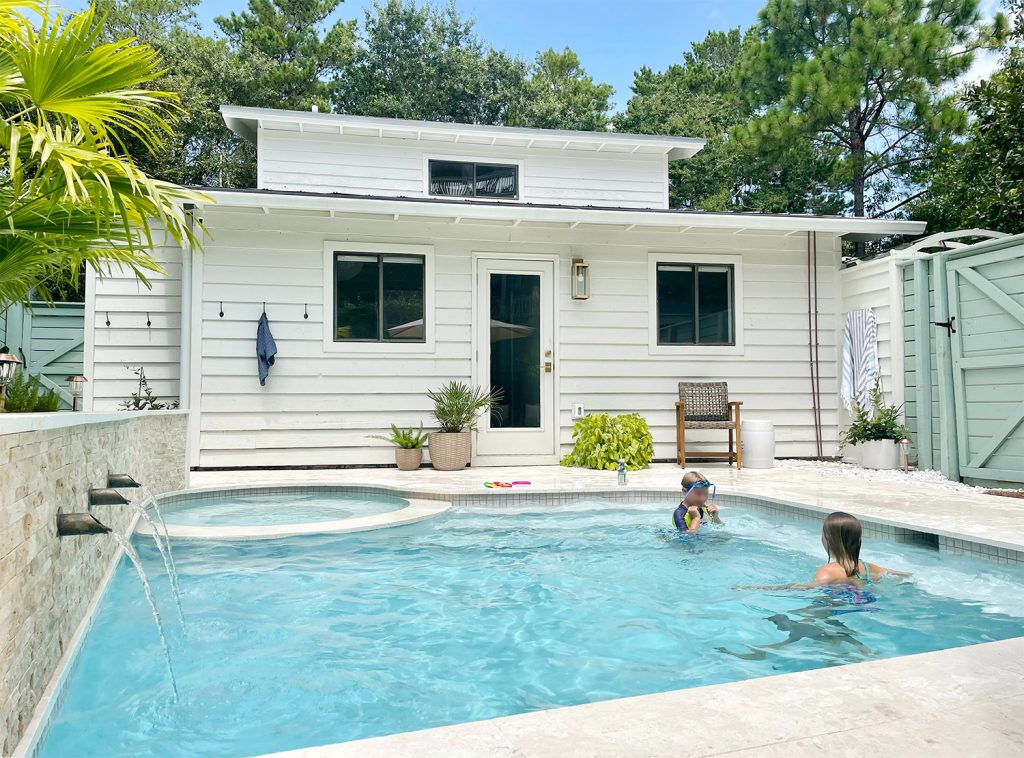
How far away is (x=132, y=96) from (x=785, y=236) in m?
7.51

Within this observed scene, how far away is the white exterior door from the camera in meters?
8.19

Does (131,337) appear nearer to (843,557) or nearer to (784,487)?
(784,487)

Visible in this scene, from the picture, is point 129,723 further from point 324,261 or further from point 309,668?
point 324,261

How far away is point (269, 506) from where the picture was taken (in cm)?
597

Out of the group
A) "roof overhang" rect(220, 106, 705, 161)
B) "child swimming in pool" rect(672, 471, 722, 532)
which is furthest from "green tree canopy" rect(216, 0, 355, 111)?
"child swimming in pool" rect(672, 471, 722, 532)

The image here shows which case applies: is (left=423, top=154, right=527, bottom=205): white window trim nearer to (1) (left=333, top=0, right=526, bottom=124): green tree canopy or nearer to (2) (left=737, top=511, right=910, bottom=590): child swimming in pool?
(2) (left=737, top=511, right=910, bottom=590): child swimming in pool

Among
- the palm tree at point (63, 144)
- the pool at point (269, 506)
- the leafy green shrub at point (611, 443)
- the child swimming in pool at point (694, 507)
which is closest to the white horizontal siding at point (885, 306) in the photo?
the leafy green shrub at point (611, 443)

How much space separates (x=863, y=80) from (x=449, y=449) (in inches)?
531

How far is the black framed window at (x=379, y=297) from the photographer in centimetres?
792

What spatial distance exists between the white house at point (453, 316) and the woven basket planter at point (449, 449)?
53cm

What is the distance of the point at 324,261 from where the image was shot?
786 cm

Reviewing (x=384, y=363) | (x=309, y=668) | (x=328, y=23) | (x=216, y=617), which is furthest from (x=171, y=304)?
(x=328, y=23)

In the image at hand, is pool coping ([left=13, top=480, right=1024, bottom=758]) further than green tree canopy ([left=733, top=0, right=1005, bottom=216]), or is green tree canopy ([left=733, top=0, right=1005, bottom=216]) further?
green tree canopy ([left=733, top=0, right=1005, bottom=216])

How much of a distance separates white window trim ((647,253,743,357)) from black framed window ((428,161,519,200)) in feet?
8.01
